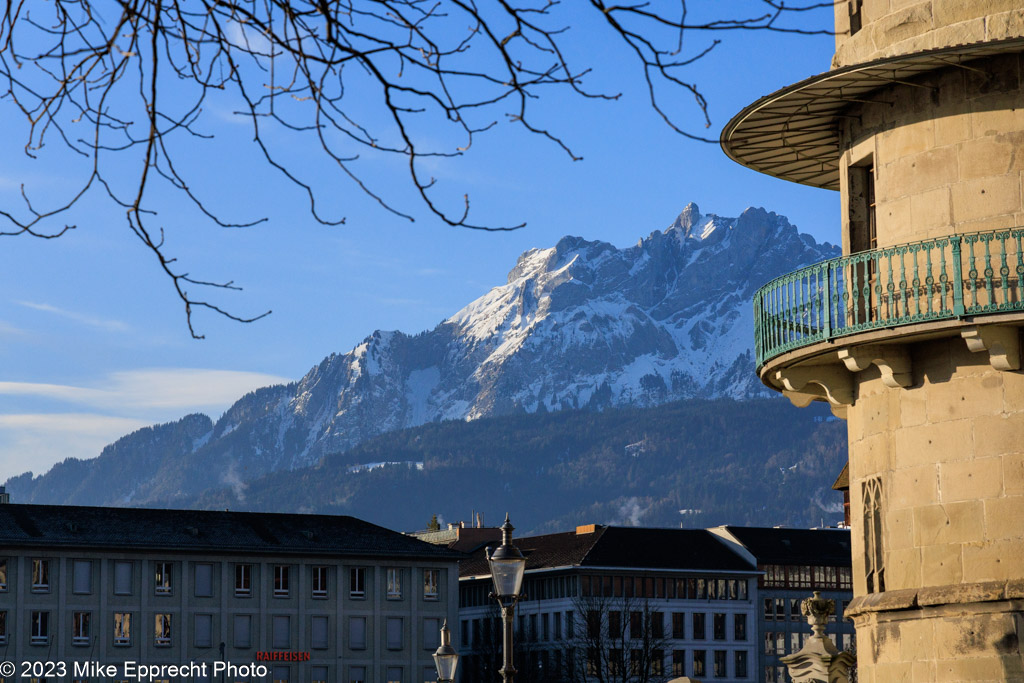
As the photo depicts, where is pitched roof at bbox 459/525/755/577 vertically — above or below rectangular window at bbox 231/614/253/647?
above

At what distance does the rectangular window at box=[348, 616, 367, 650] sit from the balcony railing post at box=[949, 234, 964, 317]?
106873 millimetres

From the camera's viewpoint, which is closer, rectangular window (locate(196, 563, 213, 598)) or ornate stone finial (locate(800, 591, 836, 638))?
ornate stone finial (locate(800, 591, 836, 638))

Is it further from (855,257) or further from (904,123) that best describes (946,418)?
(904,123)

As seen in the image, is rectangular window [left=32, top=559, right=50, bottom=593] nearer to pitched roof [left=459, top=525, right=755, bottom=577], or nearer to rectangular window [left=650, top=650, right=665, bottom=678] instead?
rectangular window [left=650, top=650, right=665, bottom=678]

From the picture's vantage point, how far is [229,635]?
119125mm

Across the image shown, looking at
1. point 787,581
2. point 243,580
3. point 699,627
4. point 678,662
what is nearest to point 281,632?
point 243,580

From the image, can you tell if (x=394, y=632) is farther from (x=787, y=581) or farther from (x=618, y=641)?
(x=787, y=581)

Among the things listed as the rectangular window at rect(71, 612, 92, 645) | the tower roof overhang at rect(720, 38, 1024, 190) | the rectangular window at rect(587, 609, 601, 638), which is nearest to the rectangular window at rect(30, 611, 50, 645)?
the rectangular window at rect(71, 612, 92, 645)

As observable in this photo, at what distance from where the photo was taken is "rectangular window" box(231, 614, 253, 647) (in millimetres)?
119500

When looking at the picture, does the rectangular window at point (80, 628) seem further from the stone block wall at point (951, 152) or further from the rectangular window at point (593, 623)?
the stone block wall at point (951, 152)

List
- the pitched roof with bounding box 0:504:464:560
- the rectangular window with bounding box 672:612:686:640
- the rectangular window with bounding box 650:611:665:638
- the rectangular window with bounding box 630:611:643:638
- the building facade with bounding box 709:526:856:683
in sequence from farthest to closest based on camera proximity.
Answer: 1. the building facade with bounding box 709:526:856:683
2. the rectangular window with bounding box 672:612:686:640
3. the rectangular window with bounding box 630:611:643:638
4. the rectangular window with bounding box 650:611:665:638
5. the pitched roof with bounding box 0:504:464:560

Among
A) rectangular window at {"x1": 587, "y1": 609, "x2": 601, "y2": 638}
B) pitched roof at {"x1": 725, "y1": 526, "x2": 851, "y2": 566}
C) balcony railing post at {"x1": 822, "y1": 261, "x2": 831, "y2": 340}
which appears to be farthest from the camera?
pitched roof at {"x1": 725, "y1": 526, "x2": 851, "y2": 566}

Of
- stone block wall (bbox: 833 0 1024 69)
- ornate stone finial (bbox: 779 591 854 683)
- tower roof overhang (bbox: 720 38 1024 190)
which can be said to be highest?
stone block wall (bbox: 833 0 1024 69)

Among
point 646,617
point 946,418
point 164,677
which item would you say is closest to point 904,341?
point 946,418
